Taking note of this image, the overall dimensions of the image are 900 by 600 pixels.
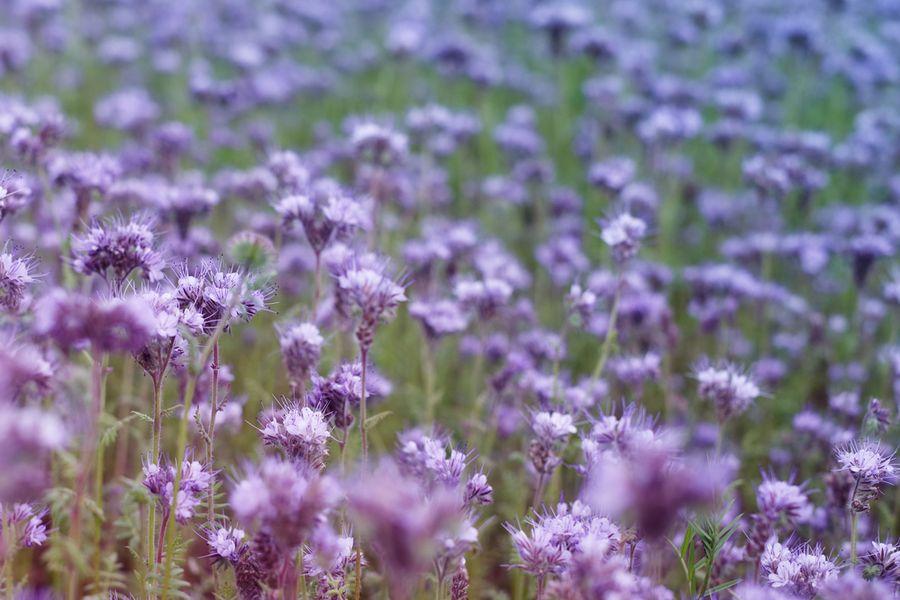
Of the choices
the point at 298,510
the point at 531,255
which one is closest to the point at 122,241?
the point at 298,510

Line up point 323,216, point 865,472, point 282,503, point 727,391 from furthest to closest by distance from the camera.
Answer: point 727,391
point 323,216
point 865,472
point 282,503

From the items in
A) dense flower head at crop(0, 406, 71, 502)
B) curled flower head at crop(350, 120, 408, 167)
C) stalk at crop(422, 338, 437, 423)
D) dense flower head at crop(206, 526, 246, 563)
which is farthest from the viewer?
curled flower head at crop(350, 120, 408, 167)

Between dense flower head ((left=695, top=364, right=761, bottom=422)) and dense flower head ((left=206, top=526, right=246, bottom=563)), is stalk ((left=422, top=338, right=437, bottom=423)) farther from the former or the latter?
dense flower head ((left=206, top=526, right=246, bottom=563))


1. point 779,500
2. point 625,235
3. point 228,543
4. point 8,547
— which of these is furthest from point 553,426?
point 8,547

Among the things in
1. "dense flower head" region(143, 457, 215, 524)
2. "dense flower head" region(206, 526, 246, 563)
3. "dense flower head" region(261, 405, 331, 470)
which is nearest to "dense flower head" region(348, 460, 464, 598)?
"dense flower head" region(261, 405, 331, 470)

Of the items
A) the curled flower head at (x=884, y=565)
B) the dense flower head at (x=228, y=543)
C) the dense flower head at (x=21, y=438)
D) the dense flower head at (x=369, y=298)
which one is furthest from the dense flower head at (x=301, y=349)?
the curled flower head at (x=884, y=565)

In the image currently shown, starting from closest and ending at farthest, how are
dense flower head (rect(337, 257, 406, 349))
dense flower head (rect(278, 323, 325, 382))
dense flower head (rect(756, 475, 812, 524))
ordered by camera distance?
1. dense flower head (rect(337, 257, 406, 349))
2. dense flower head (rect(756, 475, 812, 524))
3. dense flower head (rect(278, 323, 325, 382))

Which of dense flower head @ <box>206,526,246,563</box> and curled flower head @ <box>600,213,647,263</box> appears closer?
dense flower head @ <box>206,526,246,563</box>

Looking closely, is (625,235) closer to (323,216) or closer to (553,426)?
(553,426)

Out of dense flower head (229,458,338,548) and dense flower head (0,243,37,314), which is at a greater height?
dense flower head (229,458,338,548)
